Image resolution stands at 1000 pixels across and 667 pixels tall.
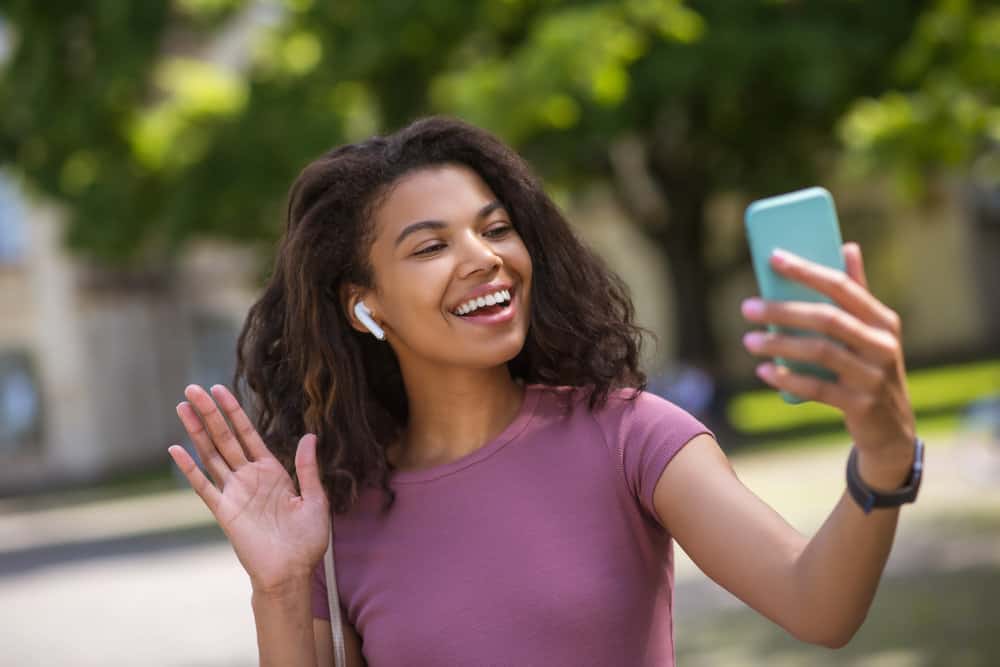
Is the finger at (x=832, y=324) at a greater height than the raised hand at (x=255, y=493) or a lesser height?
greater

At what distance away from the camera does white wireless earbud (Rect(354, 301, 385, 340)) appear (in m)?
2.73

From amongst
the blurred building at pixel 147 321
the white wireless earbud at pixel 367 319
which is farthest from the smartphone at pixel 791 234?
the blurred building at pixel 147 321

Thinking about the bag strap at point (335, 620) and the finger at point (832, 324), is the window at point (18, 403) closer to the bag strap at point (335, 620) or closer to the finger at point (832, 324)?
the bag strap at point (335, 620)

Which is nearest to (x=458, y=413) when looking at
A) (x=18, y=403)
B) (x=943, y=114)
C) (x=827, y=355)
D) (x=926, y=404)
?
(x=827, y=355)

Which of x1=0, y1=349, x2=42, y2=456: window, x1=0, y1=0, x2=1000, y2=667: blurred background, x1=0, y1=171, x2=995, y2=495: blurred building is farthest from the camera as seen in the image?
x1=0, y1=349, x2=42, y2=456: window

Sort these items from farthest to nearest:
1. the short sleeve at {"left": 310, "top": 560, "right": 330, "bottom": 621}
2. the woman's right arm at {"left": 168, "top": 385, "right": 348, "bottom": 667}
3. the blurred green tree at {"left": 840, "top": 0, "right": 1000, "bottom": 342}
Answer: the blurred green tree at {"left": 840, "top": 0, "right": 1000, "bottom": 342} → the short sleeve at {"left": 310, "top": 560, "right": 330, "bottom": 621} → the woman's right arm at {"left": 168, "top": 385, "right": 348, "bottom": 667}

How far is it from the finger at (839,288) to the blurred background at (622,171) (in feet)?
4.88

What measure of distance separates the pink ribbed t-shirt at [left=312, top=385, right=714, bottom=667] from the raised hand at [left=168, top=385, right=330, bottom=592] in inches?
3.8

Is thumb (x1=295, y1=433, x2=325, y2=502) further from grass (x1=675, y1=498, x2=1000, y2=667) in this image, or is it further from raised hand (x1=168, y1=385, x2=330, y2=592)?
grass (x1=675, y1=498, x2=1000, y2=667)

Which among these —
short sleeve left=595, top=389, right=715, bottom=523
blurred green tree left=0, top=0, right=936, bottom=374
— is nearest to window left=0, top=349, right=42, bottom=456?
blurred green tree left=0, top=0, right=936, bottom=374

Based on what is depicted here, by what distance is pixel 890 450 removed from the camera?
177cm

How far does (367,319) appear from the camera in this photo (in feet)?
9.02

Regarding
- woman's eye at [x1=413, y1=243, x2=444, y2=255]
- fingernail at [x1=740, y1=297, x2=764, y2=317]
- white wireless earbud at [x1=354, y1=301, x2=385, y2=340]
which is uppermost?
woman's eye at [x1=413, y1=243, x2=444, y2=255]

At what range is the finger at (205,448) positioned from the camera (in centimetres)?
261
